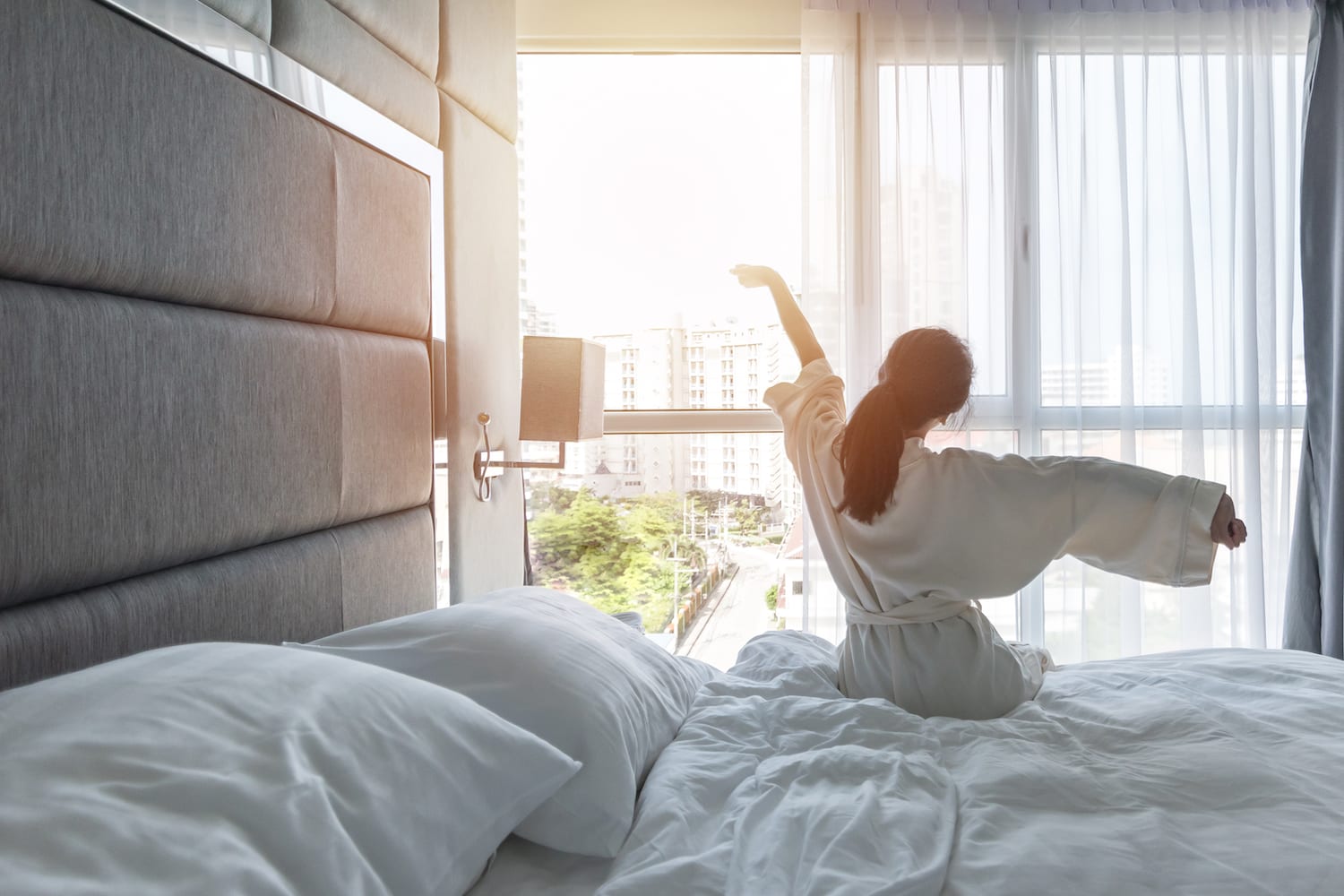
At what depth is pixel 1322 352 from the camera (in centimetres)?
275

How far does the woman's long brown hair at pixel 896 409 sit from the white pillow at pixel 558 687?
0.52 metres

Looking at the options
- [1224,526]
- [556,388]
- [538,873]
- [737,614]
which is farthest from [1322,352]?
[538,873]

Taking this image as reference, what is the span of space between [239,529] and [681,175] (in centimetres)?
220

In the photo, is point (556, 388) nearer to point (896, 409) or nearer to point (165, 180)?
point (896, 409)

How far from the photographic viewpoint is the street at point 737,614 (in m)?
3.04

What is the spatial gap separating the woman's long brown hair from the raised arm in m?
0.39

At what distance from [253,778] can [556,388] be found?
147 centimetres

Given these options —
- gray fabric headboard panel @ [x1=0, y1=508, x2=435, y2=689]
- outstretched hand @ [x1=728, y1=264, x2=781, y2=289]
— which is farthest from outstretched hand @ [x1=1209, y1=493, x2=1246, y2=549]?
gray fabric headboard panel @ [x1=0, y1=508, x2=435, y2=689]

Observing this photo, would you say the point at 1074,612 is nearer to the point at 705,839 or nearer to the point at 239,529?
the point at 705,839

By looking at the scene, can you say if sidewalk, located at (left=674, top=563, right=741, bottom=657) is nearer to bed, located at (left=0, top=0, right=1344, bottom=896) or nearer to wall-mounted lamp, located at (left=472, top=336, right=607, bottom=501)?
wall-mounted lamp, located at (left=472, top=336, right=607, bottom=501)

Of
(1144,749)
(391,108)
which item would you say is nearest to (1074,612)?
(1144,749)

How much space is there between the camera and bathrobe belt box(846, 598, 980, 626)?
167 centimetres

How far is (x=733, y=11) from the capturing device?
2.91 meters

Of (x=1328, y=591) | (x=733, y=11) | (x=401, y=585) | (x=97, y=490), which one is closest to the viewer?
(x=97, y=490)
